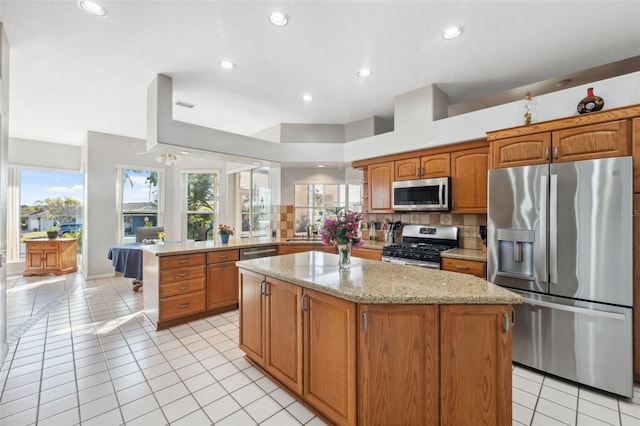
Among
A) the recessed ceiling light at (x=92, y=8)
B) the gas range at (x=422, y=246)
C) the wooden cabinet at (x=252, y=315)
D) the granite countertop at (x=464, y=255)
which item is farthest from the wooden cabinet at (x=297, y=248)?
the recessed ceiling light at (x=92, y=8)

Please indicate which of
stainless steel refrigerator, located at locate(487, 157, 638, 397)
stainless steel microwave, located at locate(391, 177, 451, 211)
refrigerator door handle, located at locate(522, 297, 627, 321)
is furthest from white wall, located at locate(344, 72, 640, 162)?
refrigerator door handle, located at locate(522, 297, 627, 321)

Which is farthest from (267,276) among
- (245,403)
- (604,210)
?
(604,210)

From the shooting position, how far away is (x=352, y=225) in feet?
6.95

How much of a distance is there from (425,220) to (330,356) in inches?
110

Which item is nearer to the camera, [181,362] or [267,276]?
[267,276]

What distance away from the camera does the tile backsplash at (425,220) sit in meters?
3.52

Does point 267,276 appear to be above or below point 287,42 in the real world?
below

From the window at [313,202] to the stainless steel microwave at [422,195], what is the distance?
1.28 m

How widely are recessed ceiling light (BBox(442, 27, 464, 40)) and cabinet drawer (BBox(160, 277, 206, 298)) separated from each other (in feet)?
11.9

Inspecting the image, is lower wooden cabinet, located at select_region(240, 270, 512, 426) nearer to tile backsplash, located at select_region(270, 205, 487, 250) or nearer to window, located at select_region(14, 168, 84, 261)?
tile backsplash, located at select_region(270, 205, 487, 250)

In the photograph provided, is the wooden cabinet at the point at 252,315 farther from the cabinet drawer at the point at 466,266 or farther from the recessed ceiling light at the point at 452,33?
the recessed ceiling light at the point at 452,33

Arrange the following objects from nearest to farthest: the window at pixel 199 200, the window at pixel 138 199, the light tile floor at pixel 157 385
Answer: the light tile floor at pixel 157 385
the window at pixel 138 199
the window at pixel 199 200

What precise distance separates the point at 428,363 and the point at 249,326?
1.52 metres

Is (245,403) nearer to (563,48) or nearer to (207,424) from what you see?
(207,424)
